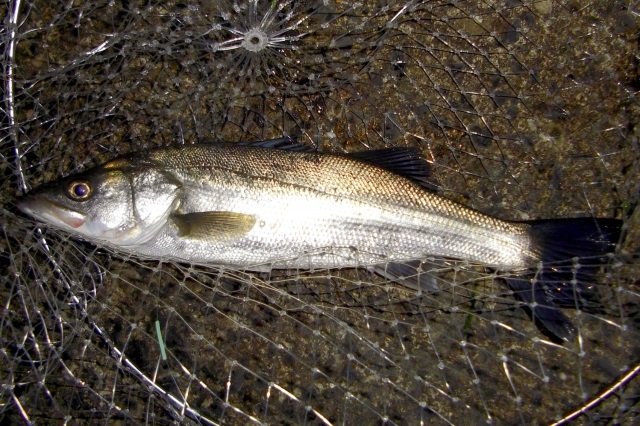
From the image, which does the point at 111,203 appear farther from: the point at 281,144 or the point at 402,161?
the point at 402,161

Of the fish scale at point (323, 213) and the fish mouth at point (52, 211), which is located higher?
the fish scale at point (323, 213)

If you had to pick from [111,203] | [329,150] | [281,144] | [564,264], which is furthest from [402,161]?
[111,203]

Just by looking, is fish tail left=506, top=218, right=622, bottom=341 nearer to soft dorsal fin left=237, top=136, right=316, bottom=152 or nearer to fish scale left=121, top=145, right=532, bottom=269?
fish scale left=121, top=145, right=532, bottom=269

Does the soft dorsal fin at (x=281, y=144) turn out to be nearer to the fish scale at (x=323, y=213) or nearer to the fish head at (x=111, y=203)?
the fish scale at (x=323, y=213)

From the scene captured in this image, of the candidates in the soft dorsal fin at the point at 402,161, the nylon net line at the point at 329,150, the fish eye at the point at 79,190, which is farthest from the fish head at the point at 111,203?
the soft dorsal fin at the point at 402,161

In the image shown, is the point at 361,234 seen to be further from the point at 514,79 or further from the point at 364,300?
the point at 514,79

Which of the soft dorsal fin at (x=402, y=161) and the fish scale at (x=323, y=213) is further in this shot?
Answer: the soft dorsal fin at (x=402, y=161)

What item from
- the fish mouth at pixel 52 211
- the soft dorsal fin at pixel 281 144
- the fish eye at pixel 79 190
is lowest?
the fish mouth at pixel 52 211
